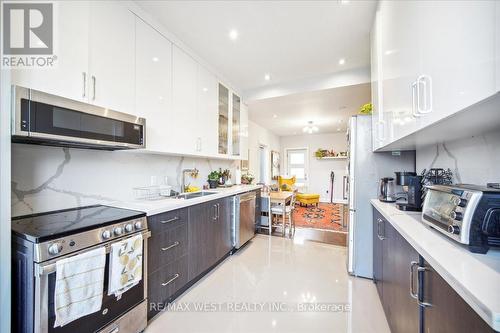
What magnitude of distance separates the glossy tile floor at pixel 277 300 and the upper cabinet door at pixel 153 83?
1.53 m

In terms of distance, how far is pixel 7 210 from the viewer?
3.22ft

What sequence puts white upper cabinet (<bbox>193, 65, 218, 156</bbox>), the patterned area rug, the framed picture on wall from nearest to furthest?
white upper cabinet (<bbox>193, 65, 218, 156</bbox>) → the patterned area rug → the framed picture on wall

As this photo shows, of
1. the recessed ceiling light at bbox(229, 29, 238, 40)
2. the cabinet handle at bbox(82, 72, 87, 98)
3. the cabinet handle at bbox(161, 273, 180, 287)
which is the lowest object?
the cabinet handle at bbox(161, 273, 180, 287)

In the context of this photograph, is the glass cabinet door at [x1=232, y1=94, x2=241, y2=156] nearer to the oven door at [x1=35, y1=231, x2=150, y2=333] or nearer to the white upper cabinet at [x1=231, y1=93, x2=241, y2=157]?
the white upper cabinet at [x1=231, y1=93, x2=241, y2=157]

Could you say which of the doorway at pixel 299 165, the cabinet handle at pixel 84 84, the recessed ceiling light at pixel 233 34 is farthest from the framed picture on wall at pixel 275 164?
the cabinet handle at pixel 84 84

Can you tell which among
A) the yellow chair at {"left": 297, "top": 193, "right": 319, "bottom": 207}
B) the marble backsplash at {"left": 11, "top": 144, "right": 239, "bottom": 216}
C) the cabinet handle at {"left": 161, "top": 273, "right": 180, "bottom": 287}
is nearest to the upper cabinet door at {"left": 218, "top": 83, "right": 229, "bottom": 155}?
the marble backsplash at {"left": 11, "top": 144, "right": 239, "bottom": 216}

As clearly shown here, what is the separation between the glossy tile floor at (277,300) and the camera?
64.0 inches

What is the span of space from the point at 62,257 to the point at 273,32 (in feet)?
8.73

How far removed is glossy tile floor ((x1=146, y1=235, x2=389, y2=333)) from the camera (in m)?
1.62

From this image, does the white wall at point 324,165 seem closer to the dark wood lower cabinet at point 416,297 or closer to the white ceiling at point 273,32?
the white ceiling at point 273,32

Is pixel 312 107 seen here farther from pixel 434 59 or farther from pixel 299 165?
pixel 299 165

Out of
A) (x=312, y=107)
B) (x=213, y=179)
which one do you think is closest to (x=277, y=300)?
(x=213, y=179)

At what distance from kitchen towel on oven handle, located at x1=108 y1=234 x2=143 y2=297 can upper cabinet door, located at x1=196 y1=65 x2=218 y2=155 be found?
4.99ft

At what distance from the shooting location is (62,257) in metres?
1.06
